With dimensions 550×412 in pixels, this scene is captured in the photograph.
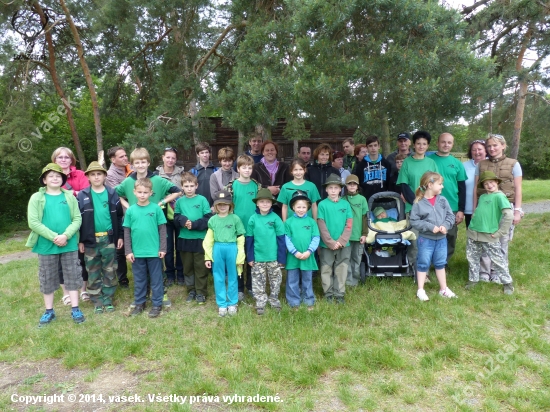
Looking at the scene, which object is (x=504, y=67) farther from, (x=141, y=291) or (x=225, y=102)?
(x=141, y=291)

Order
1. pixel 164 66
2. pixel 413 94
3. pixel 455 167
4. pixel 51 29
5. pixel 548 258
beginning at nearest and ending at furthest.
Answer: pixel 413 94, pixel 455 167, pixel 548 258, pixel 164 66, pixel 51 29

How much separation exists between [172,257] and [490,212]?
4.39 meters

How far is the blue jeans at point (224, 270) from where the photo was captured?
422 centimetres

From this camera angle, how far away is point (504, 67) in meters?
9.37

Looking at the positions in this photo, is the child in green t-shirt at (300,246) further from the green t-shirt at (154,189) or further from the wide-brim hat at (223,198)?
the green t-shirt at (154,189)

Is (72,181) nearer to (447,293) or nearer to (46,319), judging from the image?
(46,319)

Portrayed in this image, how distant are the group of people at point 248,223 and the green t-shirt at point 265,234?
0.01 meters

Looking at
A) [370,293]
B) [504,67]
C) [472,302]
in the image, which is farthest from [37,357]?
[504,67]

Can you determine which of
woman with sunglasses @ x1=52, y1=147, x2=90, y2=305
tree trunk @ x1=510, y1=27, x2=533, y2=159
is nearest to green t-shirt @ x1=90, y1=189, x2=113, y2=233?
woman with sunglasses @ x1=52, y1=147, x2=90, y2=305

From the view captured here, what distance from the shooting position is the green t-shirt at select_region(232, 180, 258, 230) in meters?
4.63

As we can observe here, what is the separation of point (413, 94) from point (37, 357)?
481 centimetres

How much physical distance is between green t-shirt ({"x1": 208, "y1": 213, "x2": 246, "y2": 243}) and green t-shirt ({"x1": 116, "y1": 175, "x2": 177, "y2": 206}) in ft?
2.96

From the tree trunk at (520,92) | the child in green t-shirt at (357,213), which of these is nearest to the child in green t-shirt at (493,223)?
the child in green t-shirt at (357,213)

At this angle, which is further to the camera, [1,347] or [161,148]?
[161,148]
